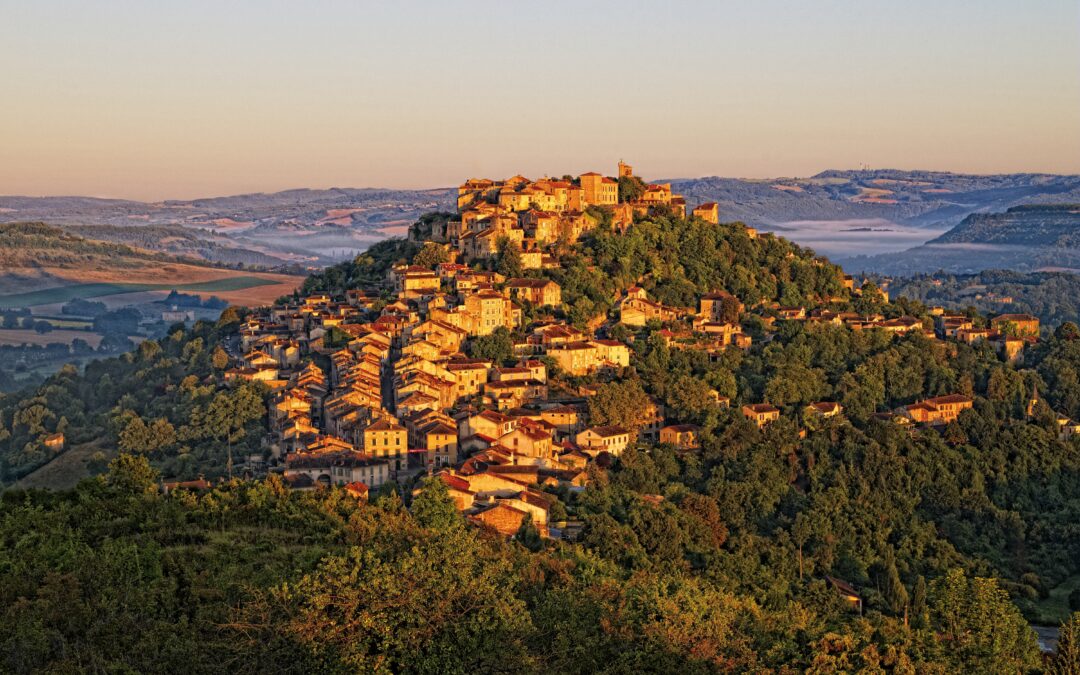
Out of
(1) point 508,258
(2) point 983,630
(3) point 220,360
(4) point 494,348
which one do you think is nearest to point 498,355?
(4) point 494,348

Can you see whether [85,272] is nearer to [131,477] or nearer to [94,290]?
[94,290]

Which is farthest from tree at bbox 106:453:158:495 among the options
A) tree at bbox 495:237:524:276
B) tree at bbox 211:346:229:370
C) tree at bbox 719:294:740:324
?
tree at bbox 719:294:740:324

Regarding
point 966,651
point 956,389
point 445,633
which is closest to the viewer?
point 445,633

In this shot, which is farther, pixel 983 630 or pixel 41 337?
pixel 41 337

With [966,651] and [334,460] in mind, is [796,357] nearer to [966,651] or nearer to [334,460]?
[334,460]

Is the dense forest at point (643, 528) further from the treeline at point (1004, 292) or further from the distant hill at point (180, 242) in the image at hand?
the distant hill at point (180, 242)

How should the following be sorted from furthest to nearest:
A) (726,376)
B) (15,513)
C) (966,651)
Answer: (726,376) → (15,513) → (966,651)

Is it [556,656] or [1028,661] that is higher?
[556,656]

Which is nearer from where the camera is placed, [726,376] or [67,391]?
[726,376]

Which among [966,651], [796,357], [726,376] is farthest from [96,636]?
[796,357]
